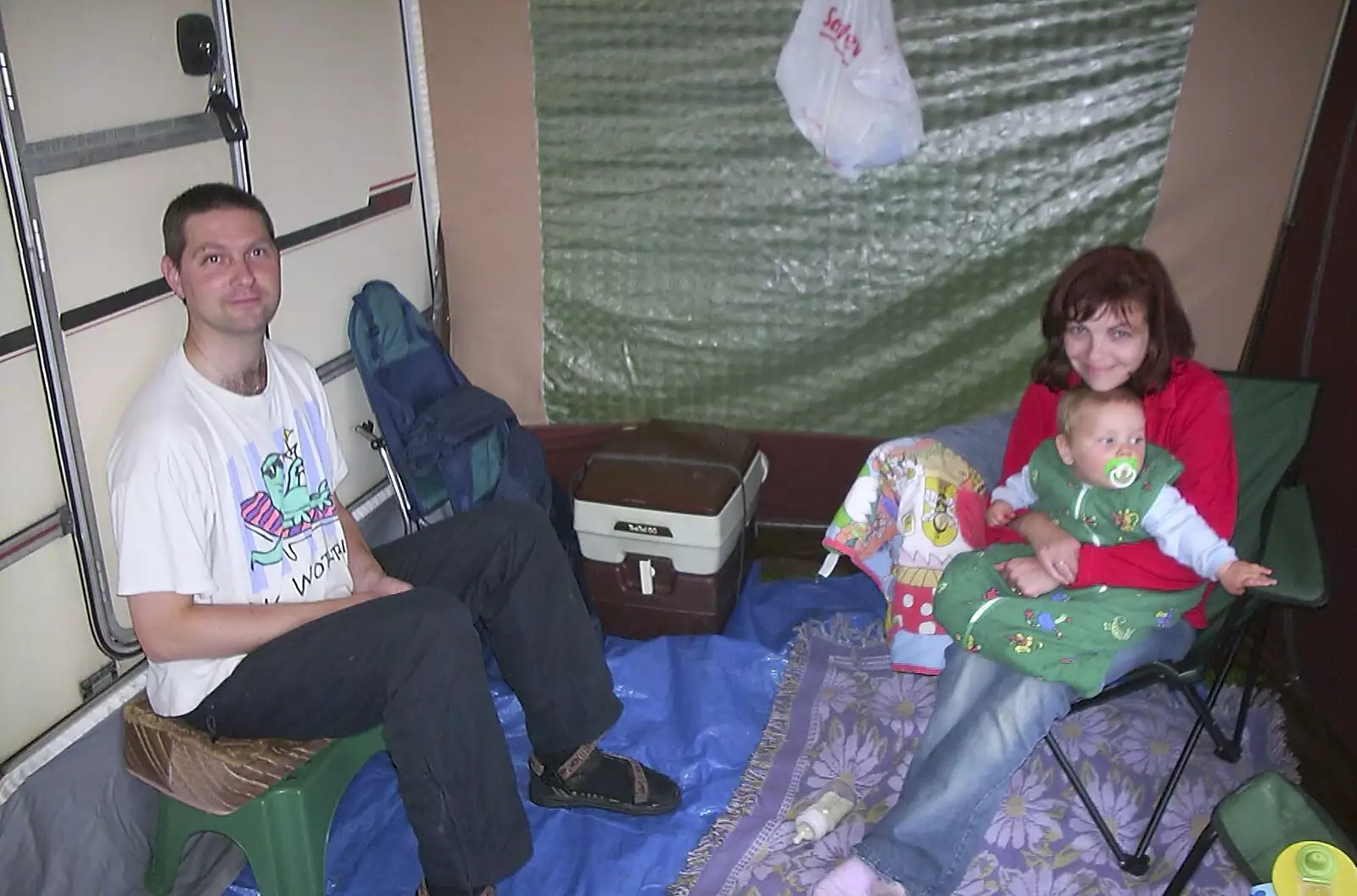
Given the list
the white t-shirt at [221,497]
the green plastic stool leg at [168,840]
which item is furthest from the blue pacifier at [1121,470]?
the green plastic stool leg at [168,840]

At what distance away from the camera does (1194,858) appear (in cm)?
150

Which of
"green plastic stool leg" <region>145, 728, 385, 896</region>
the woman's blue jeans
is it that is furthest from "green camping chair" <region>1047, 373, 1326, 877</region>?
"green plastic stool leg" <region>145, 728, 385, 896</region>

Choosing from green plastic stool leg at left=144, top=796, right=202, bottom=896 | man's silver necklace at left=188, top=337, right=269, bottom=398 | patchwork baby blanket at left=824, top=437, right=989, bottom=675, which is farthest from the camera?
patchwork baby blanket at left=824, top=437, right=989, bottom=675

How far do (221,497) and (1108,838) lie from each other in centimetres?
160

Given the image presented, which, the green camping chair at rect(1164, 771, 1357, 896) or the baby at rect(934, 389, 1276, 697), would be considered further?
the baby at rect(934, 389, 1276, 697)

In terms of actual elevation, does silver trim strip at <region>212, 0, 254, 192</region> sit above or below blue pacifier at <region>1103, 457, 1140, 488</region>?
above

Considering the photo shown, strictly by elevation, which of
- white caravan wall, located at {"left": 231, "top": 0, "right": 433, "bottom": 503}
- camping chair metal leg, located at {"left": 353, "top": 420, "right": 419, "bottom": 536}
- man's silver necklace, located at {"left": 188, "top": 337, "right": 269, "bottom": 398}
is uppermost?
white caravan wall, located at {"left": 231, "top": 0, "right": 433, "bottom": 503}

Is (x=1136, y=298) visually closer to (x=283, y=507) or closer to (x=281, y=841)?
(x=283, y=507)

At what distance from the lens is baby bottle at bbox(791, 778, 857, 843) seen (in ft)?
6.32

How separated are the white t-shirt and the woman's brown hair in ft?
4.42

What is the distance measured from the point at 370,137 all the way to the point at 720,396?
1.10 meters

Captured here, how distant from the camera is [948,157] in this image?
249 centimetres

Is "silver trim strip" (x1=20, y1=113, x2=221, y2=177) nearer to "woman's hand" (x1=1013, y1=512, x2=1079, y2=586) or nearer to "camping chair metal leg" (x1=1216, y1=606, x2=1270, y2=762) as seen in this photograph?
"woman's hand" (x1=1013, y1=512, x2=1079, y2=586)

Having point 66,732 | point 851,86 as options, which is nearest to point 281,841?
point 66,732
